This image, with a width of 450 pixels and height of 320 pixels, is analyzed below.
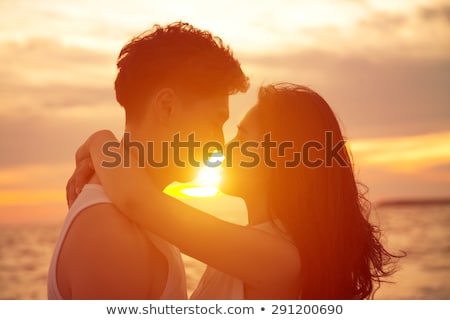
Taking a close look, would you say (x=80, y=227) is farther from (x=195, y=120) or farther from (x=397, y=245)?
(x=397, y=245)

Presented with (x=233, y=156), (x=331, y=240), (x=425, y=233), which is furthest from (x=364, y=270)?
(x=425, y=233)

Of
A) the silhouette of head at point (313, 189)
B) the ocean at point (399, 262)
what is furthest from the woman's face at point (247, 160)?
the ocean at point (399, 262)

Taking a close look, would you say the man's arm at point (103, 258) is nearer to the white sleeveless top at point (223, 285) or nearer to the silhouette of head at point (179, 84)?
the silhouette of head at point (179, 84)

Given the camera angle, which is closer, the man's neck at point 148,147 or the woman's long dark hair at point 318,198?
the man's neck at point 148,147

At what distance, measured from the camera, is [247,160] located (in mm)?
4012

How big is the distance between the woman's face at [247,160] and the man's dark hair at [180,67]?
0.30 metres

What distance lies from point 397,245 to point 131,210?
25.3 metres

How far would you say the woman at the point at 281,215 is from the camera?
3473mm

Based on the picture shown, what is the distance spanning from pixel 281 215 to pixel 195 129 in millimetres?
721

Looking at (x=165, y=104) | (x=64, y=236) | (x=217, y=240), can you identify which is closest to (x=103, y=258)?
(x=64, y=236)

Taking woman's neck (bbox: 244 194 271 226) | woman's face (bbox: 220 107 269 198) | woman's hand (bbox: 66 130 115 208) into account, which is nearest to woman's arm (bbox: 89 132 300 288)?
woman's hand (bbox: 66 130 115 208)

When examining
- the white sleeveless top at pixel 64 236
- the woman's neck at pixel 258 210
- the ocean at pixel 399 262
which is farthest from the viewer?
the ocean at pixel 399 262

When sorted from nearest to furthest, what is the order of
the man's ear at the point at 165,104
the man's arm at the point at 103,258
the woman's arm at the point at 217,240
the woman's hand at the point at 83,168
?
1. the man's arm at the point at 103,258
2. the woman's arm at the point at 217,240
3. the man's ear at the point at 165,104
4. the woman's hand at the point at 83,168
